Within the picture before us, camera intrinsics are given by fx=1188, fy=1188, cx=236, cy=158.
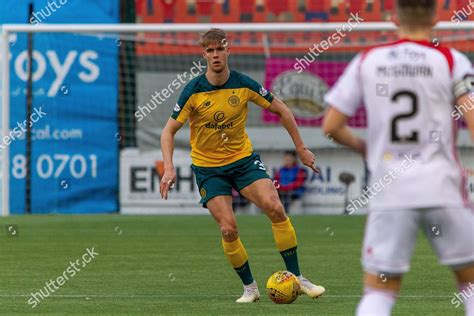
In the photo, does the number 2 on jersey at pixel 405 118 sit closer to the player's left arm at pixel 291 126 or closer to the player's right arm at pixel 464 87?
the player's right arm at pixel 464 87

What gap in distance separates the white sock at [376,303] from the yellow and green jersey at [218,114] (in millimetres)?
4321

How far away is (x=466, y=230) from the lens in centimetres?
507

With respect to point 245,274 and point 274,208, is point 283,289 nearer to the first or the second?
point 245,274

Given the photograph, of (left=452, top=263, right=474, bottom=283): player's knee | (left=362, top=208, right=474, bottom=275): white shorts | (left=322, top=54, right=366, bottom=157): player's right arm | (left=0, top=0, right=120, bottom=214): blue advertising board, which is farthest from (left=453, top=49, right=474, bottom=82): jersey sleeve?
(left=0, top=0, right=120, bottom=214): blue advertising board

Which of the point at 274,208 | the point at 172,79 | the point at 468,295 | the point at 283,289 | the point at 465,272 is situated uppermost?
the point at 465,272

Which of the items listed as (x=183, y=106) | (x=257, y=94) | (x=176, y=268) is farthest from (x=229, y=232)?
(x=176, y=268)

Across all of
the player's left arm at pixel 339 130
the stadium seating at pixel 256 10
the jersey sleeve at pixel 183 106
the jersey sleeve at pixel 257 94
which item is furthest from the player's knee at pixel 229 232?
the stadium seating at pixel 256 10

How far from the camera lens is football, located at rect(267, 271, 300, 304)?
8891 millimetres

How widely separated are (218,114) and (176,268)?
9.35 feet

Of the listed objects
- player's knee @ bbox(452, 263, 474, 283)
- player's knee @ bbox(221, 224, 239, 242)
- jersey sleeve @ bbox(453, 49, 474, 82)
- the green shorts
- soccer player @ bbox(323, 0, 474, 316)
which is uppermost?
jersey sleeve @ bbox(453, 49, 474, 82)

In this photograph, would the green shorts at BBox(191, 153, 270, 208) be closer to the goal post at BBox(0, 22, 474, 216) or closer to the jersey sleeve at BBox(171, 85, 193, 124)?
the jersey sleeve at BBox(171, 85, 193, 124)

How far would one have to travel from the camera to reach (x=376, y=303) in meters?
5.14

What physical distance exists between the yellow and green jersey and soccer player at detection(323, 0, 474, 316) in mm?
4219

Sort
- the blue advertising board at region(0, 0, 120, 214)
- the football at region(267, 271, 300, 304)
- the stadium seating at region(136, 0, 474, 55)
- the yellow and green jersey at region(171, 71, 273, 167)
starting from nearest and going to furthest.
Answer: the football at region(267, 271, 300, 304) → the yellow and green jersey at region(171, 71, 273, 167) → the stadium seating at region(136, 0, 474, 55) → the blue advertising board at region(0, 0, 120, 214)
